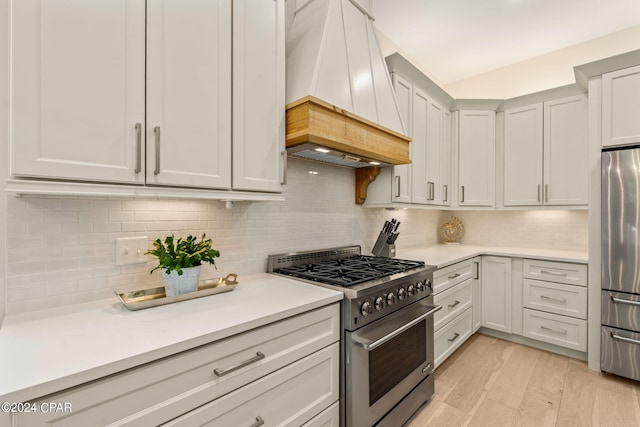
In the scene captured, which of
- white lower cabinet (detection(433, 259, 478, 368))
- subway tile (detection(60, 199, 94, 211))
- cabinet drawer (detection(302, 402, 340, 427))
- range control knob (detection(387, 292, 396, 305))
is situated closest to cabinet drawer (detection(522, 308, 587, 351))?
white lower cabinet (detection(433, 259, 478, 368))

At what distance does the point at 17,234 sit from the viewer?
1104mm

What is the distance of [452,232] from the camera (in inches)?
152

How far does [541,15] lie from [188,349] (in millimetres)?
3782

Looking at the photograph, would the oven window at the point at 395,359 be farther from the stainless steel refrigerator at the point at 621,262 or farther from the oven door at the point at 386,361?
the stainless steel refrigerator at the point at 621,262

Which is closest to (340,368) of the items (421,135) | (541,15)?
(421,135)

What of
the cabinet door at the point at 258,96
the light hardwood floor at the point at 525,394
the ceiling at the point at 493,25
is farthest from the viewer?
the ceiling at the point at 493,25

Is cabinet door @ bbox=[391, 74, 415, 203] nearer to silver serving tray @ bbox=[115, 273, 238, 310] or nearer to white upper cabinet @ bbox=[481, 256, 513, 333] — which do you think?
white upper cabinet @ bbox=[481, 256, 513, 333]

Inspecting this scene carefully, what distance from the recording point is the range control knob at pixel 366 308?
4.92ft

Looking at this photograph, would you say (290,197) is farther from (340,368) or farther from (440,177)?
(440,177)

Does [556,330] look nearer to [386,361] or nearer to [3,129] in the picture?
[386,361]

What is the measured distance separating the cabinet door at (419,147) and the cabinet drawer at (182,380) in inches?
74.8

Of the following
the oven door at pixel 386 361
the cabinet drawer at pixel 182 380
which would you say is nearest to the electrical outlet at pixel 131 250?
the cabinet drawer at pixel 182 380

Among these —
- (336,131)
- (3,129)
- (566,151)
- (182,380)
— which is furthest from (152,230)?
(566,151)

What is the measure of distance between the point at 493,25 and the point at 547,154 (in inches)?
55.3
